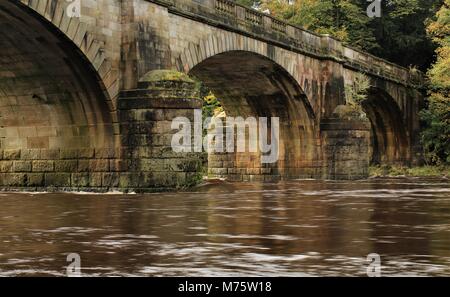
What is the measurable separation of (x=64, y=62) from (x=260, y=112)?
51.9ft

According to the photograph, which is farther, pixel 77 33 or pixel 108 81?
pixel 108 81

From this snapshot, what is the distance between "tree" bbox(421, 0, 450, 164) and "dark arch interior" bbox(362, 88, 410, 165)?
1911mm

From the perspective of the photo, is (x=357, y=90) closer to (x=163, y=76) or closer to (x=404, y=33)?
(x=404, y=33)

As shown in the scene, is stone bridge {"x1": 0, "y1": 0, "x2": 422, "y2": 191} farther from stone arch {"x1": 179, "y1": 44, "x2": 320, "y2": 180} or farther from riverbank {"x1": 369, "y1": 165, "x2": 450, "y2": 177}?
riverbank {"x1": 369, "y1": 165, "x2": 450, "y2": 177}

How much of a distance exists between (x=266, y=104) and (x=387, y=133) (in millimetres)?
15133

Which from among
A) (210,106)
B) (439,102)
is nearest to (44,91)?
(210,106)

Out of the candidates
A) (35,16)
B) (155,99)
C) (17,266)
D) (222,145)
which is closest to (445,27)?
(222,145)

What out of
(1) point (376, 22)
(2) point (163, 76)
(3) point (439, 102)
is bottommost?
(2) point (163, 76)

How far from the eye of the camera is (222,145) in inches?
1422

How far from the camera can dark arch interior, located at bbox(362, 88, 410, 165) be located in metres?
44.1

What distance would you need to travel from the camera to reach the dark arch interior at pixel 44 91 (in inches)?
719

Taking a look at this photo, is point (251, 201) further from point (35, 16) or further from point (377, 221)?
point (35, 16)

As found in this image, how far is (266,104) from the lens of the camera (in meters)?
33.2
